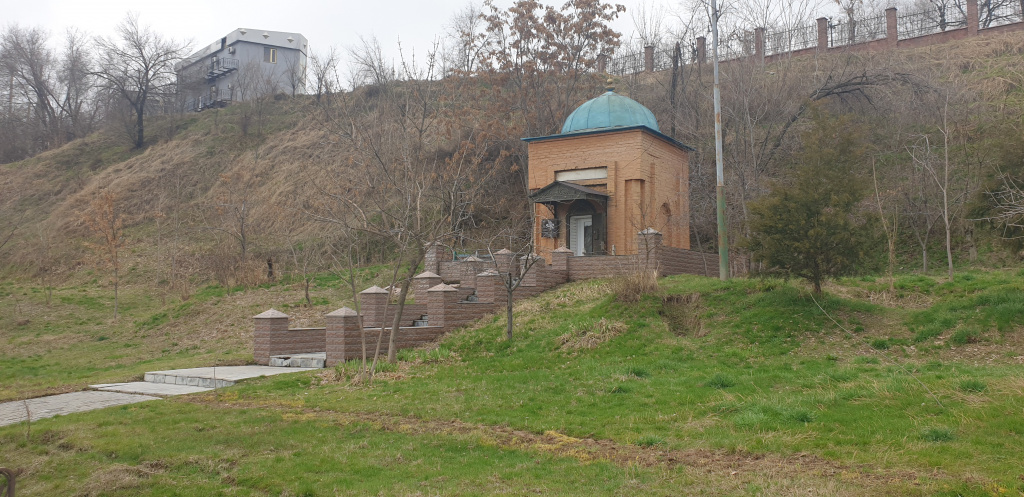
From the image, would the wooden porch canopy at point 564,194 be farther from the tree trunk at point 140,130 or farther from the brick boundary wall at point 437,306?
the tree trunk at point 140,130

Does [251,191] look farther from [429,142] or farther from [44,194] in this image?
[44,194]

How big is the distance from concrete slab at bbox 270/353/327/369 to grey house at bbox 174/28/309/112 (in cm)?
4863

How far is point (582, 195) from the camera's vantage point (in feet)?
81.4

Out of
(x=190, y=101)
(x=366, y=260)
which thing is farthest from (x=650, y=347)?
(x=190, y=101)

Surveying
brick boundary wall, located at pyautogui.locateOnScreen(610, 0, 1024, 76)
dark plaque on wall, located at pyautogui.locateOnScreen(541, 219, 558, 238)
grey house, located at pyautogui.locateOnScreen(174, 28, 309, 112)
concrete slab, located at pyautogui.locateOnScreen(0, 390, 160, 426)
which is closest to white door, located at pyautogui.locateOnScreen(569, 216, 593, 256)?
dark plaque on wall, located at pyautogui.locateOnScreen(541, 219, 558, 238)

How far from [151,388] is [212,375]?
1141mm

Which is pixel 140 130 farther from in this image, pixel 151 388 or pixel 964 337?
pixel 964 337

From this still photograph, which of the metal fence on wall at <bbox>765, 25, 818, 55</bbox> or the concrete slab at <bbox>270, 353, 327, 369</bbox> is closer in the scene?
the concrete slab at <bbox>270, 353, 327, 369</bbox>

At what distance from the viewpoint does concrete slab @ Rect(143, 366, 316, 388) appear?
13.8 meters

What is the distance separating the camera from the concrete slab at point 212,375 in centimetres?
1376

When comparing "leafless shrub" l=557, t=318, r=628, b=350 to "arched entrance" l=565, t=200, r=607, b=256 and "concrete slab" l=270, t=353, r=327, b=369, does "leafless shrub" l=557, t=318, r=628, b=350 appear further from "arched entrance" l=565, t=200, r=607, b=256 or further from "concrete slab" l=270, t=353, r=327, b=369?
"arched entrance" l=565, t=200, r=607, b=256

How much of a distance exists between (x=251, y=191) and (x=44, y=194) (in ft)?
51.0

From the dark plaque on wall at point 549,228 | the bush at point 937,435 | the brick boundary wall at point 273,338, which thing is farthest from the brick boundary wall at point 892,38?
the bush at point 937,435

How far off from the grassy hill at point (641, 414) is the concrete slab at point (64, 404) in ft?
3.29
